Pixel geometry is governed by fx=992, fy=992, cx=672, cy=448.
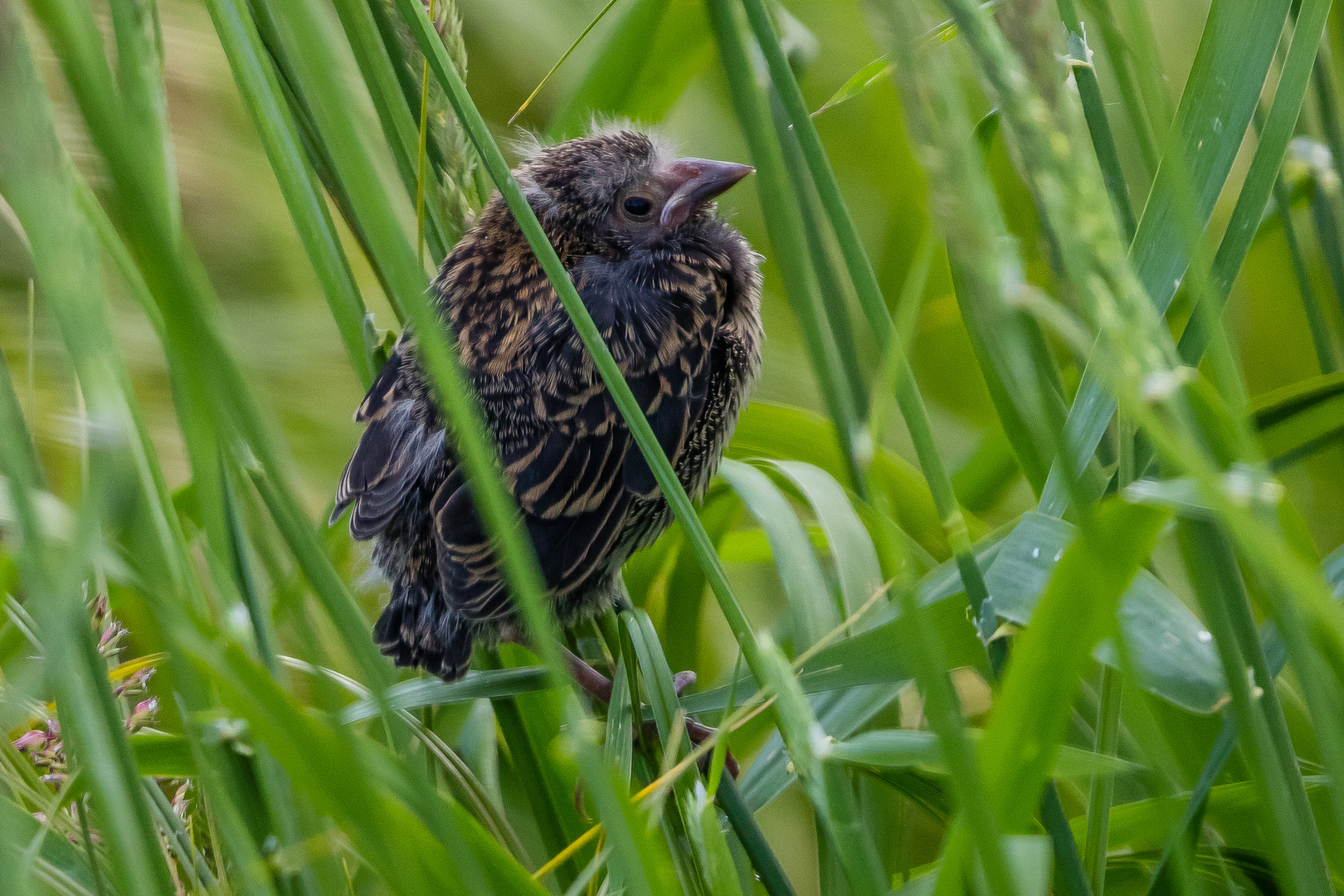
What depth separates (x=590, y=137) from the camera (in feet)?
6.08

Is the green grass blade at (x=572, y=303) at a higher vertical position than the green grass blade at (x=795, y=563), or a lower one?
higher

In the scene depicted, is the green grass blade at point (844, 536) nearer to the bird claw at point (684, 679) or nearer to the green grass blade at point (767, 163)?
the bird claw at point (684, 679)

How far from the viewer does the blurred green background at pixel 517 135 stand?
1879mm

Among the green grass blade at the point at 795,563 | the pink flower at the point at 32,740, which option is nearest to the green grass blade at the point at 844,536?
the green grass blade at the point at 795,563

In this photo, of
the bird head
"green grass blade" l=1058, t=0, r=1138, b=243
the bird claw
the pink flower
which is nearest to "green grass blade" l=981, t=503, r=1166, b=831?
"green grass blade" l=1058, t=0, r=1138, b=243

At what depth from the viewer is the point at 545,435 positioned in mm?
1474

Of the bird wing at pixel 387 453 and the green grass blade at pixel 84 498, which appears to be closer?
the green grass blade at pixel 84 498

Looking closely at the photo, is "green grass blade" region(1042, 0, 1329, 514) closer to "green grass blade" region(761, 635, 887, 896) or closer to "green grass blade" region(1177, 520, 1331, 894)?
"green grass blade" region(1177, 520, 1331, 894)

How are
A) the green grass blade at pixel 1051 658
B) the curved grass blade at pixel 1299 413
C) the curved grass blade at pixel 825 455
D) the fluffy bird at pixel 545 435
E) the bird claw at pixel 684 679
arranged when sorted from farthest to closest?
1. the bird claw at pixel 684 679
2. the fluffy bird at pixel 545 435
3. the curved grass blade at pixel 825 455
4. the curved grass blade at pixel 1299 413
5. the green grass blade at pixel 1051 658

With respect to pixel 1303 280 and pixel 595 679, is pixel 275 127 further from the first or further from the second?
pixel 595 679

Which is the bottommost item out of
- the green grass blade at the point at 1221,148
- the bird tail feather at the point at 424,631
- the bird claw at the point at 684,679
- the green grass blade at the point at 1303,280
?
the bird claw at the point at 684,679

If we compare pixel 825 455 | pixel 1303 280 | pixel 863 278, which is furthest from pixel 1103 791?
pixel 825 455

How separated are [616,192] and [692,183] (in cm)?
14

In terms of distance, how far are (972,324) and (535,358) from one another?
2.68 feet
